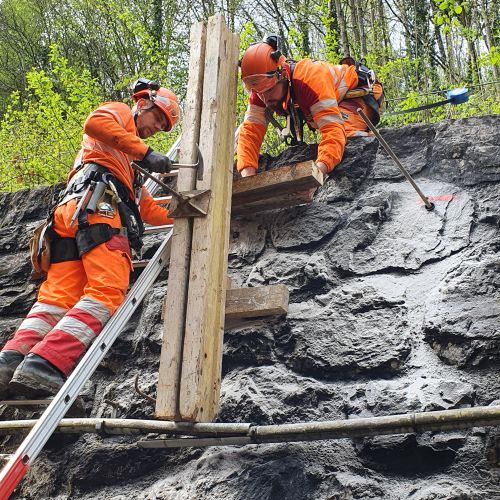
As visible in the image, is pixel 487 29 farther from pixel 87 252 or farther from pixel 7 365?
pixel 7 365

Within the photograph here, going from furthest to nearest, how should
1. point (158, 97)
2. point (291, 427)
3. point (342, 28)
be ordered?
point (342, 28) → point (158, 97) → point (291, 427)

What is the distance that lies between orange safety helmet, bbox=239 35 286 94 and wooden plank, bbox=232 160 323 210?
0.79 meters

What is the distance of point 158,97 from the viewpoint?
4836mm

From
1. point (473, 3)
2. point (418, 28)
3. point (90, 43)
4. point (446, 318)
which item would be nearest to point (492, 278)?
point (446, 318)

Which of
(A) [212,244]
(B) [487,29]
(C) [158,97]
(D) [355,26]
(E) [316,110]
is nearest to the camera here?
(A) [212,244]

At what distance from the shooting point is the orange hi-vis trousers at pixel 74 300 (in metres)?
3.88

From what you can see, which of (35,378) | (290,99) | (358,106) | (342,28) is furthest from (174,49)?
(35,378)

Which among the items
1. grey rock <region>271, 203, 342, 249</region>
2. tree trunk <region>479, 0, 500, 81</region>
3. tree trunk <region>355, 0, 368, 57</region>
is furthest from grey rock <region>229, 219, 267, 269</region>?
tree trunk <region>355, 0, 368, 57</region>

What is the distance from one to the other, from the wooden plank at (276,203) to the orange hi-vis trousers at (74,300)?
3.93 ft

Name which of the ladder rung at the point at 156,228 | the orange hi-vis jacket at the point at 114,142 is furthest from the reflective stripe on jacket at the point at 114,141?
the ladder rung at the point at 156,228

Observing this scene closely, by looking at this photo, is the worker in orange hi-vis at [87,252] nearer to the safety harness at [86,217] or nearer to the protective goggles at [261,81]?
the safety harness at [86,217]

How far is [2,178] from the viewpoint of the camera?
404 inches

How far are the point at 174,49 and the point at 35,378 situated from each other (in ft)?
39.9

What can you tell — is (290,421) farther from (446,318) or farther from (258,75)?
(258,75)
